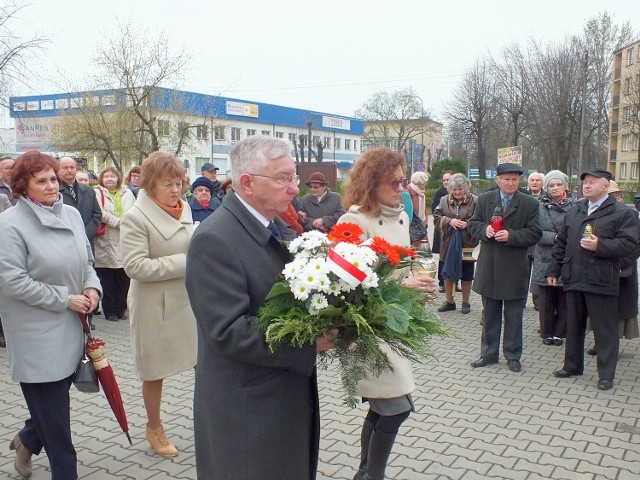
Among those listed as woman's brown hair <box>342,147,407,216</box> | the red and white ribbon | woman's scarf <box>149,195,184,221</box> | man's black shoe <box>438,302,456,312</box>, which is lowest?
man's black shoe <box>438,302,456,312</box>

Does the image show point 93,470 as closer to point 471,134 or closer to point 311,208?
point 311,208

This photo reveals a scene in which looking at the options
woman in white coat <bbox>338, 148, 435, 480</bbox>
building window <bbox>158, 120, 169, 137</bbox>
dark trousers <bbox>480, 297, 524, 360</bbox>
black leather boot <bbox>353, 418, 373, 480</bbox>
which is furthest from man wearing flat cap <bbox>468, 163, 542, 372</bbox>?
building window <bbox>158, 120, 169, 137</bbox>

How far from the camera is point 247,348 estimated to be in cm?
220

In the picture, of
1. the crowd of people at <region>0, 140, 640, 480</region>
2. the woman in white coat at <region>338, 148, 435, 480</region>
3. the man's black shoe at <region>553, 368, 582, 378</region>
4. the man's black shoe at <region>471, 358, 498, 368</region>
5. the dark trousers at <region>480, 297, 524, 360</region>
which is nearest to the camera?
the crowd of people at <region>0, 140, 640, 480</region>

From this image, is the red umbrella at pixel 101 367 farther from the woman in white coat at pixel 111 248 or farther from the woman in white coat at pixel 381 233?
the woman in white coat at pixel 111 248

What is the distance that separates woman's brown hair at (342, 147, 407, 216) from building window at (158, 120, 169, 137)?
3256 cm

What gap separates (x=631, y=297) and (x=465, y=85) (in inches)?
1567

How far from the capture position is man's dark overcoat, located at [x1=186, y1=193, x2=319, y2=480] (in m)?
2.24

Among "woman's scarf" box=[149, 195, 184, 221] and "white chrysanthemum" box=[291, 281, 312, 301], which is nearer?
"white chrysanthemum" box=[291, 281, 312, 301]

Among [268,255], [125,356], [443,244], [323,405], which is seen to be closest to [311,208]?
[443,244]

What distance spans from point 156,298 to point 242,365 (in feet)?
6.69

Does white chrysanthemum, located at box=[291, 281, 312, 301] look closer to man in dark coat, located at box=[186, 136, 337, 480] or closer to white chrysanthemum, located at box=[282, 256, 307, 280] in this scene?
white chrysanthemum, located at box=[282, 256, 307, 280]

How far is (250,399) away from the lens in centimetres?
234

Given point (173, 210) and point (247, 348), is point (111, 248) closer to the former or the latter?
point (173, 210)
